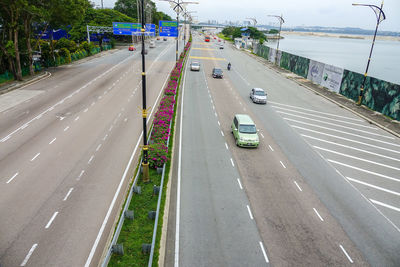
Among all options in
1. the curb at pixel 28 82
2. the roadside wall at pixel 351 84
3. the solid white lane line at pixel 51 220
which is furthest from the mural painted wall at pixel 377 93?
the curb at pixel 28 82

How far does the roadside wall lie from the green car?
1801cm

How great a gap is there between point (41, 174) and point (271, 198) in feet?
42.9

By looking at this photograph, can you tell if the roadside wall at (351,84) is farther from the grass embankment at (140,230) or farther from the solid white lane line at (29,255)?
the solid white lane line at (29,255)

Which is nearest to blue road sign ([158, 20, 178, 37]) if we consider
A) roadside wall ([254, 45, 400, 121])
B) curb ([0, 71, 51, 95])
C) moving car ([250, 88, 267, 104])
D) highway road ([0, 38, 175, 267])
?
roadside wall ([254, 45, 400, 121])

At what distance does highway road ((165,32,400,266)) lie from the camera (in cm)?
1190

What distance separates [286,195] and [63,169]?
13.1m

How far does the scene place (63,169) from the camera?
17.3 metres

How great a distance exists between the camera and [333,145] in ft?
76.7

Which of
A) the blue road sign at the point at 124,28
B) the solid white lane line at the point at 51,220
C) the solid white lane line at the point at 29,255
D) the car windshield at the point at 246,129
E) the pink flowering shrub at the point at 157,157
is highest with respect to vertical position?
the blue road sign at the point at 124,28

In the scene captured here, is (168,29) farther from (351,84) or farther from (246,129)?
(246,129)

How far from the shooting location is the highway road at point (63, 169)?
11.7 metres

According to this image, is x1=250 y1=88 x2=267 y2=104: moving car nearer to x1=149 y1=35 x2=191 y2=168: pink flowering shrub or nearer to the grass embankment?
x1=149 y1=35 x2=191 y2=168: pink flowering shrub

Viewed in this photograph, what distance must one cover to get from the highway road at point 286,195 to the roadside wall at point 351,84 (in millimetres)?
4201

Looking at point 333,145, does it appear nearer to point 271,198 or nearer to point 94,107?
point 271,198
